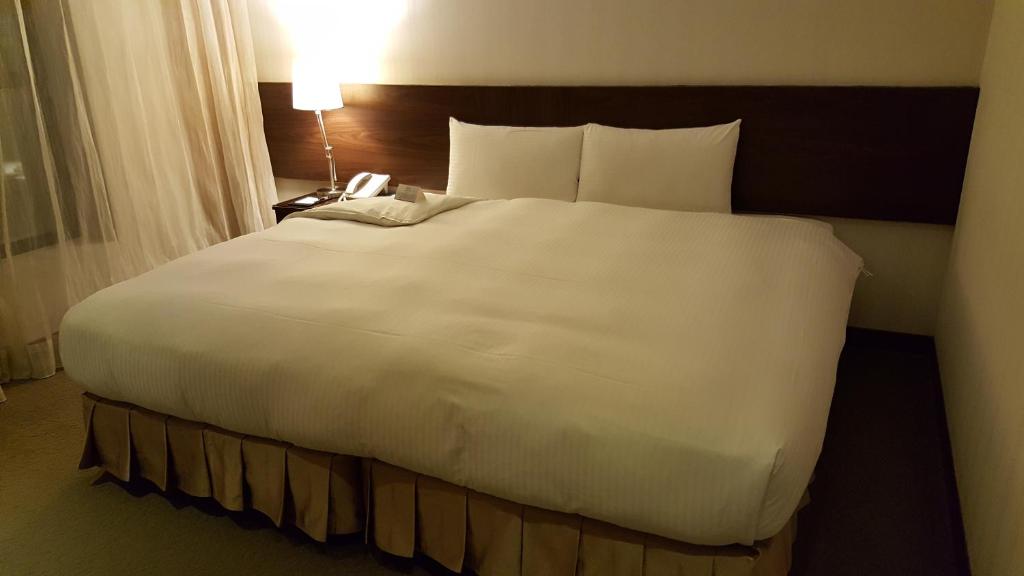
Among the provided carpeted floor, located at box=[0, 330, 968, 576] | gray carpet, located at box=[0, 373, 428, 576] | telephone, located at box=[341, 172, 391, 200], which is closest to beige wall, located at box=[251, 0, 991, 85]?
telephone, located at box=[341, 172, 391, 200]

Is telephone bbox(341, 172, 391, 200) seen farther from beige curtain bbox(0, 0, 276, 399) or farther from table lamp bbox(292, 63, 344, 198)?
beige curtain bbox(0, 0, 276, 399)

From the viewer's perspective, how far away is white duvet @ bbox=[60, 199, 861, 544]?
1314 millimetres

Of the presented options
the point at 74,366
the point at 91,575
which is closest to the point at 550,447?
the point at 91,575

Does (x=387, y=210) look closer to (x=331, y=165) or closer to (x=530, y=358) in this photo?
(x=331, y=165)

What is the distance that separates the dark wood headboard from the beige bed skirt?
5.44 ft

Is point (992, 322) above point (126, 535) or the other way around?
above

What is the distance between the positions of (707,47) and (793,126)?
49 centimetres

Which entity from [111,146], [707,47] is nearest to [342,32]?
[111,146]

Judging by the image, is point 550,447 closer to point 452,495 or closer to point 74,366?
point 452,495

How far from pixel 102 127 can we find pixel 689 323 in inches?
109

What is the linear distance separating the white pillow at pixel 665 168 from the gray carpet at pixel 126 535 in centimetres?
175

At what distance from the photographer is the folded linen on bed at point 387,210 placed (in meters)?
2.61

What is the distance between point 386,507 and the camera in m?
1.67

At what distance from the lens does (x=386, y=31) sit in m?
3.34
